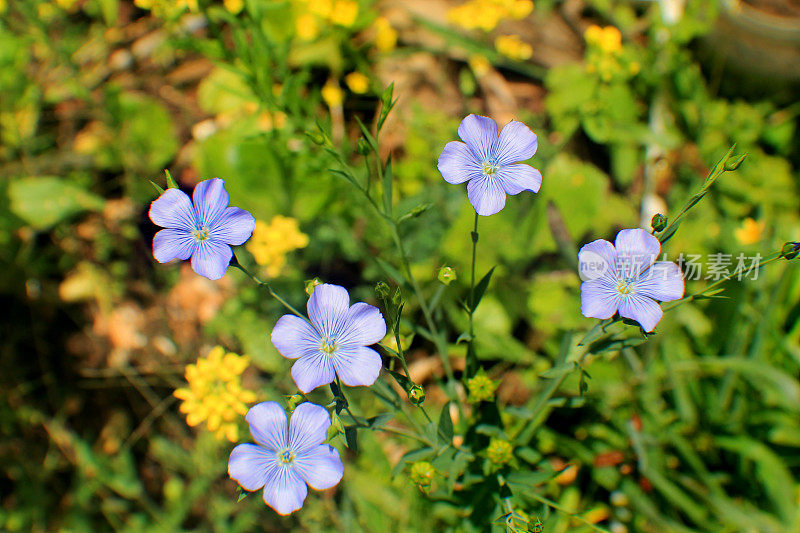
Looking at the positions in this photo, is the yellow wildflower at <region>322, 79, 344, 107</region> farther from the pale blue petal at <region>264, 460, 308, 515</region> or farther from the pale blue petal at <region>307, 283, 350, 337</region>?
the pale blue petal at <region>264, 460, 308, 515</region>

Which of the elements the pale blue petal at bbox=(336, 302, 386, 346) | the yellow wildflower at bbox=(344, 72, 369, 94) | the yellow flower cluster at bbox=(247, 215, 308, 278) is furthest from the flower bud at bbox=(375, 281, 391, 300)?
the yellow wildflower at bbox=(344, 72, 369, 94)

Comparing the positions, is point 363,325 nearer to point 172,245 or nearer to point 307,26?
point 172,245

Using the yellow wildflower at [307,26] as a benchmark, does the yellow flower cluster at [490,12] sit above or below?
above

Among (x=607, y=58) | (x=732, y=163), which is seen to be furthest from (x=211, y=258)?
(x=607, y=58)

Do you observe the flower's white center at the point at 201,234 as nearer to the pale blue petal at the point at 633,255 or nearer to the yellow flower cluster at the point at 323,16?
the pale blue petal at the point at 633,255

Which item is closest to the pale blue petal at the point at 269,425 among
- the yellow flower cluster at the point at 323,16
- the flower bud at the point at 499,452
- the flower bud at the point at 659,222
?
the flower bud at the point at 499,452
